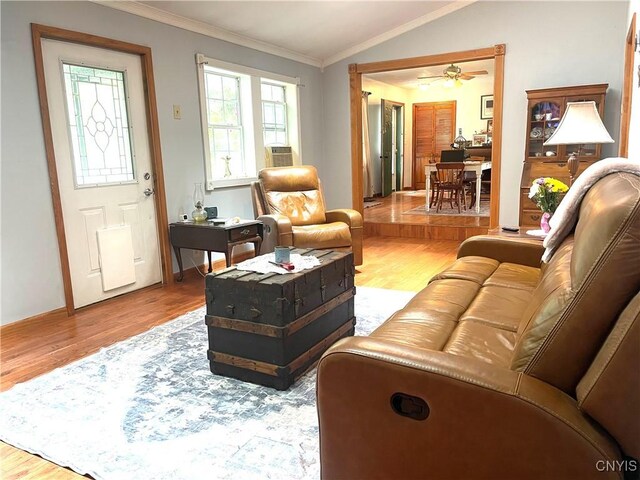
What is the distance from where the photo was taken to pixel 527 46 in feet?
16.0

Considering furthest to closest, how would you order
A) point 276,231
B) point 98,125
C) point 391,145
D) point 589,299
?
point 391,145 → point 276,231 → point 98,125 → point 589,299

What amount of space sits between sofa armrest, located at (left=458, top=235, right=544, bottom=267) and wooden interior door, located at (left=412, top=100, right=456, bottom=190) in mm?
7858

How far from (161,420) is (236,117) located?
3.59 meters

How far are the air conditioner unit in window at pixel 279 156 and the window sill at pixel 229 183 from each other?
42 cm

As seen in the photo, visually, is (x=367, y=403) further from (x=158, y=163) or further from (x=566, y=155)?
(x=566, y=155)

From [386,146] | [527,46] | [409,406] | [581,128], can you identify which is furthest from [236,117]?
[386,146]

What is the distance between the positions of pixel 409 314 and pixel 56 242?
2615 mm

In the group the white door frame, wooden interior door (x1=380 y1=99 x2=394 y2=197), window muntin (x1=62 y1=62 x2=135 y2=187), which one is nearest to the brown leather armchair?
the white door frame

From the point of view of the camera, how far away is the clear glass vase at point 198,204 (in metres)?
4.04

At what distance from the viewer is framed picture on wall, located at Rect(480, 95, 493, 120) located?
392 inches

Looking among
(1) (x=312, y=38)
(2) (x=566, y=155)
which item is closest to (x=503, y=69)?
(2) (x=566, y=155)

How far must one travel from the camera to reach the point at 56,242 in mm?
3238

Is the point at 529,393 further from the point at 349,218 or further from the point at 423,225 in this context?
the point at 423,225

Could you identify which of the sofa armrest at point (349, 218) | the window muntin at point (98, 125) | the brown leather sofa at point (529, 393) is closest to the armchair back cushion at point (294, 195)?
the sofa armrest at point (349, 218)
